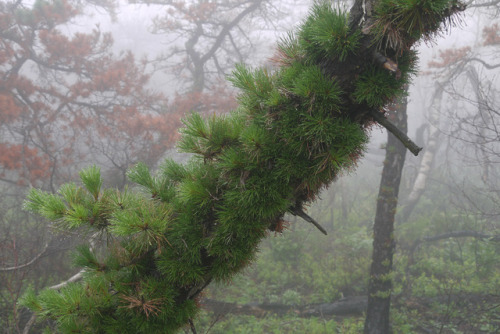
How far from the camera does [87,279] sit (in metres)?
1.22

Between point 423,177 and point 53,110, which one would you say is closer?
point 53,110

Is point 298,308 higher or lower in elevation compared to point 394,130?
lower

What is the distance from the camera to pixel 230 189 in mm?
1161

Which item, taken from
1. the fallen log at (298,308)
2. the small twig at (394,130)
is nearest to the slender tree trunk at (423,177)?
the fallen log at (298,308)

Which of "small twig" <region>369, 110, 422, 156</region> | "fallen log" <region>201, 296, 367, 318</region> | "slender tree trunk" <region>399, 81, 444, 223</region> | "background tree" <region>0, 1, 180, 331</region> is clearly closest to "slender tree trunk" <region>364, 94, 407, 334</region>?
"fallen log" <region>201, 296, 367, 318</region>

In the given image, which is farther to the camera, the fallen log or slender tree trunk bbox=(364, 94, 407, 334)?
the fallen log

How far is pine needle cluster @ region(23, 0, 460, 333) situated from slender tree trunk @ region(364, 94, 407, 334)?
398 centimetres

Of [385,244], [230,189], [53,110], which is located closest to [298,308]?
[385,244]

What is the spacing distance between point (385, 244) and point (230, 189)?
437 centimetres

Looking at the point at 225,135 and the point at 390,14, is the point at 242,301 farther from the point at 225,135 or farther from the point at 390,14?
the point at 390,14

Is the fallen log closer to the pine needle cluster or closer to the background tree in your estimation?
the background tree

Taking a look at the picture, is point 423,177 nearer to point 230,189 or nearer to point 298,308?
point 298,308

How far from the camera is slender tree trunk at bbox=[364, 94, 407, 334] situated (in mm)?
4590

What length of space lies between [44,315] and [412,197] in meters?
9.94
